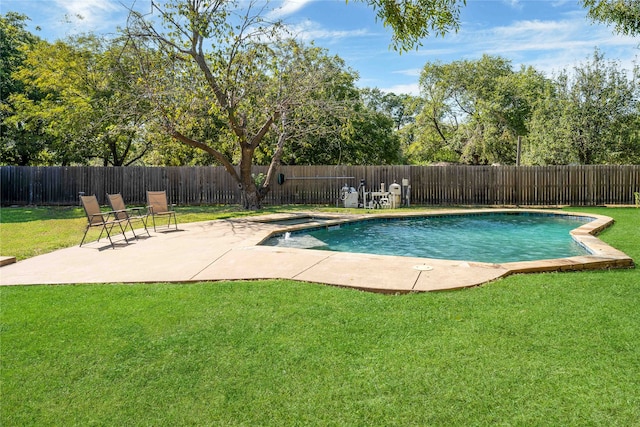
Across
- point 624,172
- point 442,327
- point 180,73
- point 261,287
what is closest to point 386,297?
point 442,327

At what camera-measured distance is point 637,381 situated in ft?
6.66

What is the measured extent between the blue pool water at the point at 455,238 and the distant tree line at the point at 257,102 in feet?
11.0

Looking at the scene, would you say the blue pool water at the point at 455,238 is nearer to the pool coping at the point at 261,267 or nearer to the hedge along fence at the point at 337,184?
the pool coping at the point at 261,267

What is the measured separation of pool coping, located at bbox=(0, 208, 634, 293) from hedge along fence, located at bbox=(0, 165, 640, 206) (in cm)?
851

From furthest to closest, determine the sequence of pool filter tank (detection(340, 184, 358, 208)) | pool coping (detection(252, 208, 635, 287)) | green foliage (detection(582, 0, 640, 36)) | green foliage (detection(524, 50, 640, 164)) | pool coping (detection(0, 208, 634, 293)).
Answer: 1. green foliage (detection(524, 50, 640, 164))
2. pool filter tank (detection(340, 184, 358, 208))
3. green foliage (detection(582, 0, 640, 36))
4. pool coping (detection(252, 208, 635, 287))
5. pool coping (detection(0, 208, 634, 293))

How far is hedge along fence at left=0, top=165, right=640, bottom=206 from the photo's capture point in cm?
1356

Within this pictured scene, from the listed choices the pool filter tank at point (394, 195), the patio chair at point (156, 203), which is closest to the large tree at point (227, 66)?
the patio chair at point (156, 203)

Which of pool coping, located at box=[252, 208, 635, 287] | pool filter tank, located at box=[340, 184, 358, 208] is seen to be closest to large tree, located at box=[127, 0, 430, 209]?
pool filter tank, located at box=[340, 184, 358, 208]

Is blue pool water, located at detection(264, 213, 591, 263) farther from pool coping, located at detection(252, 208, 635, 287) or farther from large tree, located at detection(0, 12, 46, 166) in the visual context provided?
large tree, located at detection(0, 12, 46, 166)

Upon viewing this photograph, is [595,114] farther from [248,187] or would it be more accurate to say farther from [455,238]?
[248,187]

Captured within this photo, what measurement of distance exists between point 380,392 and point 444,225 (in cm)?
812

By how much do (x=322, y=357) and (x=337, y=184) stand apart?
12357 millimetres

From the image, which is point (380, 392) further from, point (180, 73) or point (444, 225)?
point (180, 73)

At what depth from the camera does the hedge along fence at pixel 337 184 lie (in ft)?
44.5
